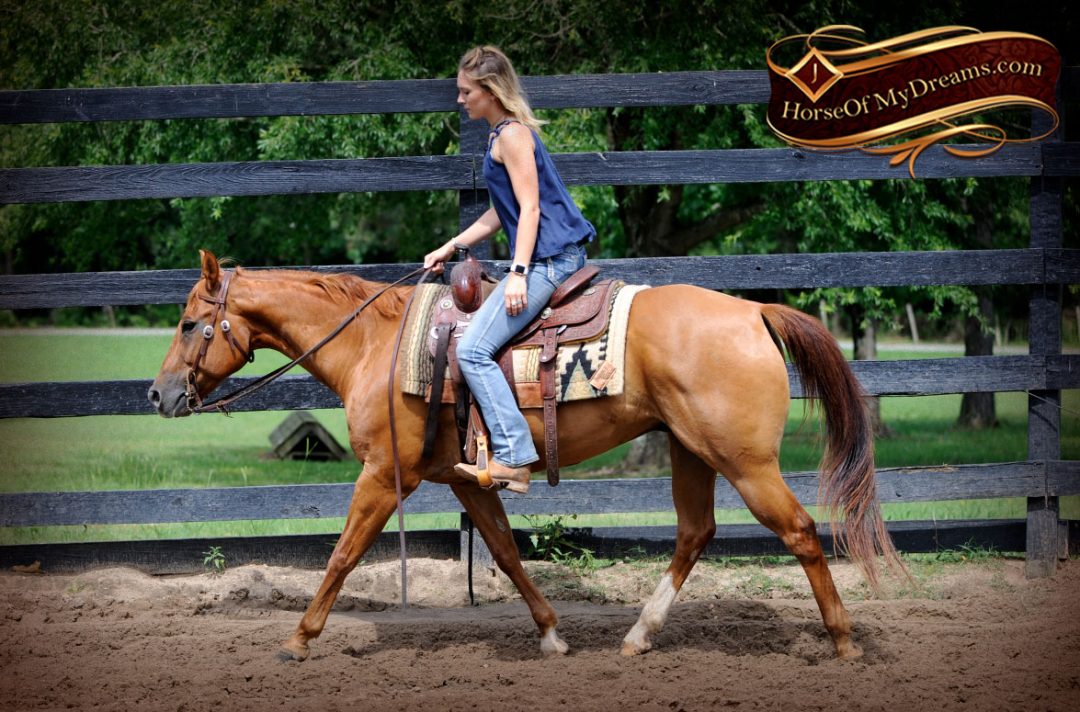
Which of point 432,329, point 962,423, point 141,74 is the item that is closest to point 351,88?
point 432,329

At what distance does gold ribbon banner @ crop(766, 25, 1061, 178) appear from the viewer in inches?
262

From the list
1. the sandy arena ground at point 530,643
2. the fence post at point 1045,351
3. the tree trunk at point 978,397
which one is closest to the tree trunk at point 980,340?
the tree trunk at point 978,397

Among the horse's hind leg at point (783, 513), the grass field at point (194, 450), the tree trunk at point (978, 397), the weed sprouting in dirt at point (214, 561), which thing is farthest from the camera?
the tree trunk at point (978, 397)

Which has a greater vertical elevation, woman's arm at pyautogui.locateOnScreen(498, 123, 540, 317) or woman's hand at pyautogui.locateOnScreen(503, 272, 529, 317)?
woman's arm at pyautogui.locateOnScreen(498, 123, 540, 317)

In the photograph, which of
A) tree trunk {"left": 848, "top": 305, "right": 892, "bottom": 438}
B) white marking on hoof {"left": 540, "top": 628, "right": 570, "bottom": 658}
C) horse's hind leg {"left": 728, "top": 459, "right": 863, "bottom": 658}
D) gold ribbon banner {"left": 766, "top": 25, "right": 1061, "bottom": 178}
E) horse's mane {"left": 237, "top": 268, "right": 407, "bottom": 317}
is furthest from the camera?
tree trunk {"left": 848, "top": 305, "right": 892, "bottom": 438}

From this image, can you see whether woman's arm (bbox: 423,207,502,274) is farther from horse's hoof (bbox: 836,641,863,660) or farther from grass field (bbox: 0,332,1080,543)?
horse's hoof (bbox: 836,641,863,660)

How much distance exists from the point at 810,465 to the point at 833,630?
8399 mm

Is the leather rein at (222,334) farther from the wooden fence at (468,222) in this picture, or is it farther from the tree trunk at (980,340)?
the tree trunk at (980,340)

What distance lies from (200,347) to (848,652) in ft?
11.6

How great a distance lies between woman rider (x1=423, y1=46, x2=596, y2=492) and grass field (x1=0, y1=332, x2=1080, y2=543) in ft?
5.24

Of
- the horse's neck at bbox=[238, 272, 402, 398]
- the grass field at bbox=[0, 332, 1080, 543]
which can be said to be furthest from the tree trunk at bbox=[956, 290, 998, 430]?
the horse's neck at bbox=[238, 272, 402, 398]

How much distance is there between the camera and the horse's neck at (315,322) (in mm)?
5191

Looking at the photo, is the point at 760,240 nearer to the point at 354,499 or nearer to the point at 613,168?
the point at 613,168

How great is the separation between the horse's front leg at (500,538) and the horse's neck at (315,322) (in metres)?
0.88
